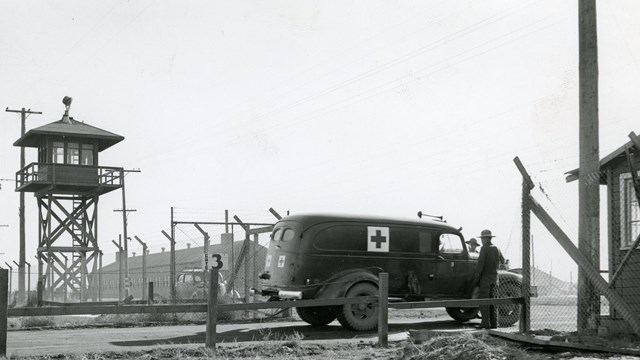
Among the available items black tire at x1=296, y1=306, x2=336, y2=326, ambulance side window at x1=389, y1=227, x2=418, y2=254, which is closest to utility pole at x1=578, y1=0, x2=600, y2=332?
ambulance side window at x1=389, y1=227, x2=418, y2=254

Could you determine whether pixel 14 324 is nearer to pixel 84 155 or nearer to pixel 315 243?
pixel 315 243

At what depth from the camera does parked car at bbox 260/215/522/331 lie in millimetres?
16453

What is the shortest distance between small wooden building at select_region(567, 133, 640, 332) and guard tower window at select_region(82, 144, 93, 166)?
31.1m

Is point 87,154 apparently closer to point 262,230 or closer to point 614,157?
point 262,230

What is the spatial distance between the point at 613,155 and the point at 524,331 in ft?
11.0

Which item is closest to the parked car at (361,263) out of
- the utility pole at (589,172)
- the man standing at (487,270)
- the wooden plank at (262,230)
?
the man standing at (487,270)

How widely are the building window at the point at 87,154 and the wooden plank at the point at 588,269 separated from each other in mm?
31987

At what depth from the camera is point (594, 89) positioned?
43.8 feet

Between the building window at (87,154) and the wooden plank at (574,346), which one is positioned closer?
the wooden plank at (574,346)

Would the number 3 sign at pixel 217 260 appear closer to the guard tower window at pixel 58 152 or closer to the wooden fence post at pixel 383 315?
the wooden fence post at pixel 383 315

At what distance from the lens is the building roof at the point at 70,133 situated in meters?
40.8

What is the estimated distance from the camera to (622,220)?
14.4 meters

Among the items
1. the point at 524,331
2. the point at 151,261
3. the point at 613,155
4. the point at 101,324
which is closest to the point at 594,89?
the point at 613,155

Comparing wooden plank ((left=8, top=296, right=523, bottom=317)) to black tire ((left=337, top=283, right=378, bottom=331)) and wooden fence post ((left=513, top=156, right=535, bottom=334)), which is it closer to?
wooden fence post ((left=513, top=156, right=535, bottom=334))
